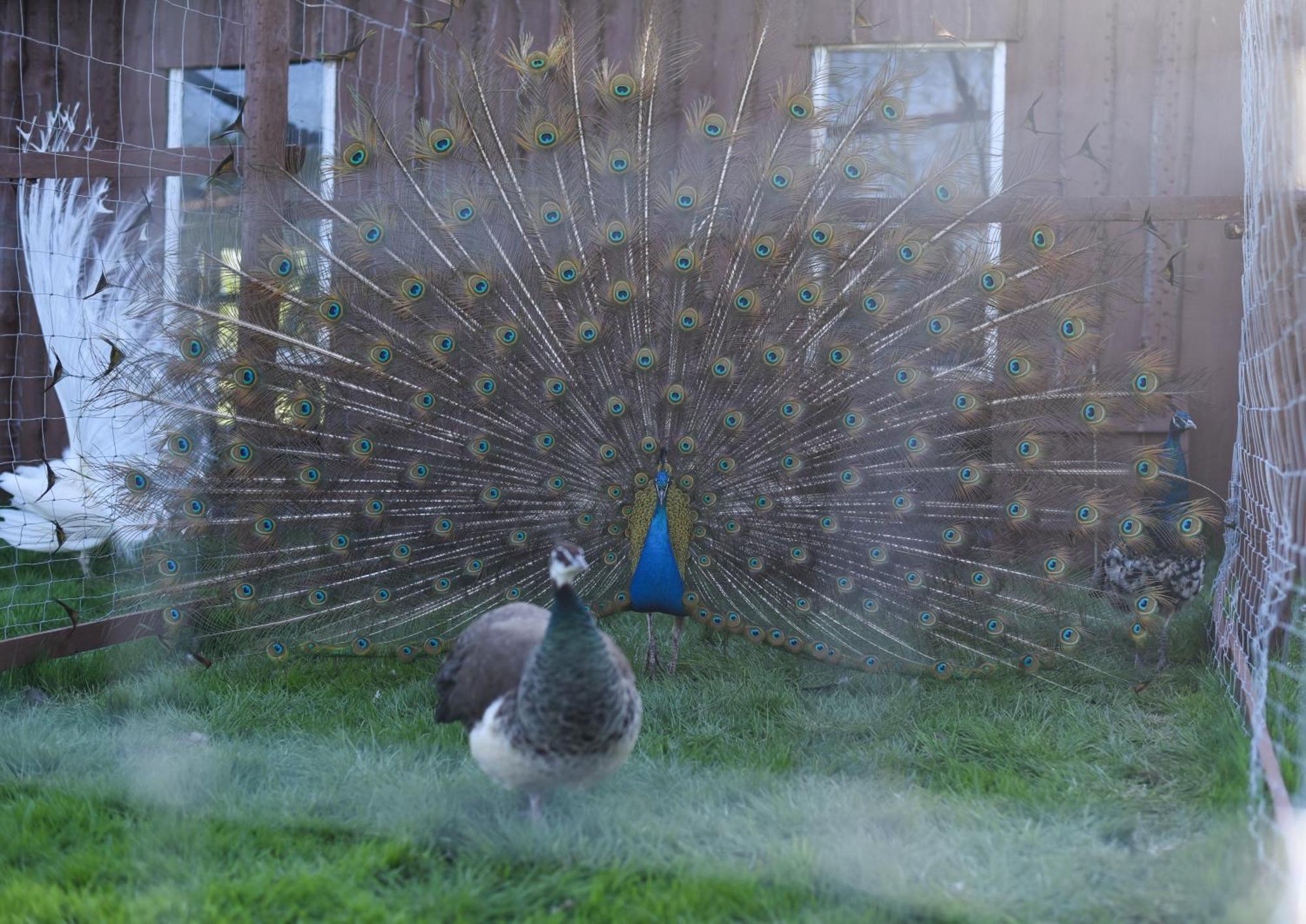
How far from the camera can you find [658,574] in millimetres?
4125

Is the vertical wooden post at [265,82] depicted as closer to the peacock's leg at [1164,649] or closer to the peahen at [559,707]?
the peahen at [559,707]

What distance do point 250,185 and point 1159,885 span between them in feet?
13.5

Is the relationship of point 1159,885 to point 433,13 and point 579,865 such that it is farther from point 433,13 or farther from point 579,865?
point 433,13

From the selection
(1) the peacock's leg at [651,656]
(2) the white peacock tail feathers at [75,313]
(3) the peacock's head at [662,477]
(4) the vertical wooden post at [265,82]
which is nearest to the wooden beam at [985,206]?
(4) the vertical wooden post at [265,82]

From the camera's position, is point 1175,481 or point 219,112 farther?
point 219,112

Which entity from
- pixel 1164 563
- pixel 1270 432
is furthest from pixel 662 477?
pixel 1270 432

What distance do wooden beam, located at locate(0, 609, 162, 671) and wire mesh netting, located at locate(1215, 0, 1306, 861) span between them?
158 inches

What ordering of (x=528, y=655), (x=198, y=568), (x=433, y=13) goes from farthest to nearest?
(x=433, y=13) < (x=198, y=568) < (x=528, y=655)

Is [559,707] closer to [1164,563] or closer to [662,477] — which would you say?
[662,477]

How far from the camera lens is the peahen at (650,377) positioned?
4207 millimetres

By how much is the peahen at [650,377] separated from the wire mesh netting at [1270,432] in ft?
1.49

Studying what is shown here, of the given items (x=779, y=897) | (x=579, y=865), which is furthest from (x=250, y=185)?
(x=779, y=897)

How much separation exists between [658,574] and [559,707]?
53.4 inches

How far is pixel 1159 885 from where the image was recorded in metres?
2.77
